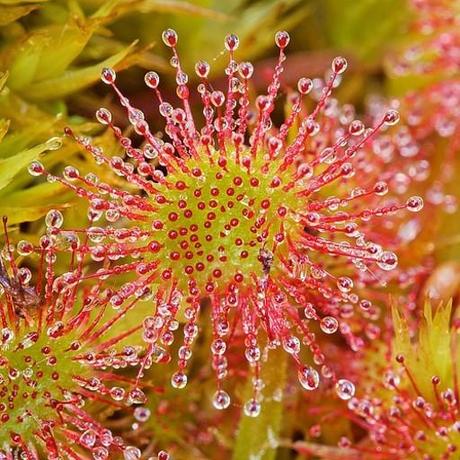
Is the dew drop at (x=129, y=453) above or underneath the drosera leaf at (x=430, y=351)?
underneath

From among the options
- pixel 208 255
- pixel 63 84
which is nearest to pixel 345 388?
pixel 208 255

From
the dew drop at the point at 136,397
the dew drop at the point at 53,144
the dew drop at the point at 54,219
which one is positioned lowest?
the dew drop at the point at 136,397

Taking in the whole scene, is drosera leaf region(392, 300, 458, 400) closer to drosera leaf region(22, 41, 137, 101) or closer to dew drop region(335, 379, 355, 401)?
dew drop region(335, 379, 355, 401)

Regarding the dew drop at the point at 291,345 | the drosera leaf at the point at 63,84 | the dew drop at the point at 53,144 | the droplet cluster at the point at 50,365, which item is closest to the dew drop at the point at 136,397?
the droplet cluster at the point at 50,365

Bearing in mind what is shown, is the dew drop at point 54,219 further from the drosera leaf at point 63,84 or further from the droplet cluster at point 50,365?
the drosera leaf at point 63,84

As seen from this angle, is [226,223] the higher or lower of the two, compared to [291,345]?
higher

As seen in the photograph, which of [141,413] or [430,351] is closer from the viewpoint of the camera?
[141,413]

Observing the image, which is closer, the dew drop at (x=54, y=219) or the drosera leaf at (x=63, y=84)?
the dew drop at (x=54, y=219)

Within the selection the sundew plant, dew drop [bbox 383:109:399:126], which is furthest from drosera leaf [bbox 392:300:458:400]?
dew drop [bbox 383:109:399:126]

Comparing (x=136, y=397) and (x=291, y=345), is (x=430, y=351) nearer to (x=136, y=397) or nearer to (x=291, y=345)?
(x=291, y=345)
